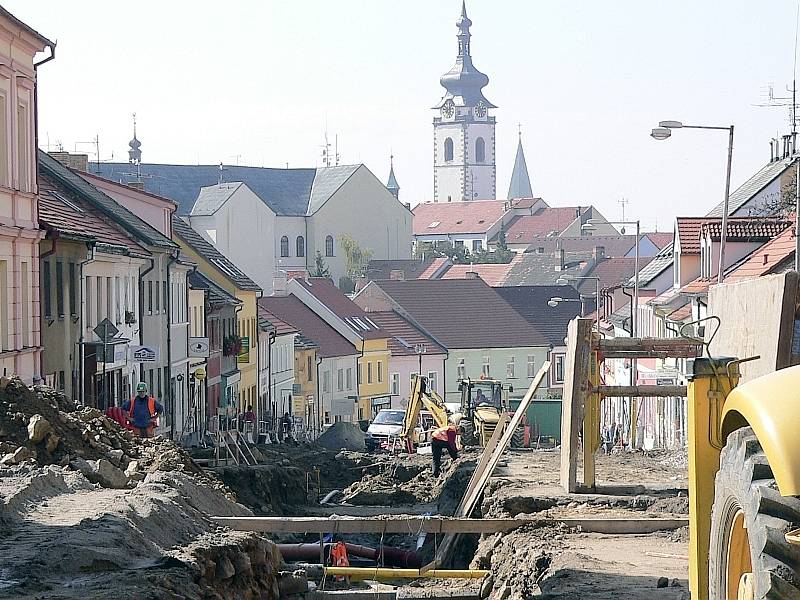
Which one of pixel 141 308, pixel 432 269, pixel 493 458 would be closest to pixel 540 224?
pixel 432 269

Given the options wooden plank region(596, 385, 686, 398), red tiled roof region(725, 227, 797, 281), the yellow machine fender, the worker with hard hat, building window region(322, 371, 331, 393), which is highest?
red tiled roof region(725, 227, 797, 281)

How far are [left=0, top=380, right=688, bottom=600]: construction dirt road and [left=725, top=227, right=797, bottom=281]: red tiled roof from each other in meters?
6.01

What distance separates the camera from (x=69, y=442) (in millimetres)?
19766

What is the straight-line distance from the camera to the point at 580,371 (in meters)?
23.3

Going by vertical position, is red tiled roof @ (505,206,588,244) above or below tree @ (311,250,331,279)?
above

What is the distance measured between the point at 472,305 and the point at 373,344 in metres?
16.4

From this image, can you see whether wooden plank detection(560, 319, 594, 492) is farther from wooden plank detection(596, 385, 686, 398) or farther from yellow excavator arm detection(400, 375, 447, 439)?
yellow excavator arm detection(400, 375, 447, 439)

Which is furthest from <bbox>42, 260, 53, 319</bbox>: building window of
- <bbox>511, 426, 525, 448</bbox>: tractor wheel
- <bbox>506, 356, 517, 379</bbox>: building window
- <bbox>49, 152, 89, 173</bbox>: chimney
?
<bbox>506, 356, 517, 379</bbox>: building window

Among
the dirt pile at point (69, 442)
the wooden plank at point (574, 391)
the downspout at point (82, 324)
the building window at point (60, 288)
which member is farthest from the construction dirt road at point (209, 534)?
the building window at point (60, 288)

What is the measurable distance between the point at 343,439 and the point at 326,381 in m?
23.0

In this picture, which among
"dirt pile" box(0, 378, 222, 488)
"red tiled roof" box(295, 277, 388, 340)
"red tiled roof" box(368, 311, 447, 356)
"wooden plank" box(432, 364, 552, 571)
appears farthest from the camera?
"red tiled roof" box(368, 311, 447, 356)

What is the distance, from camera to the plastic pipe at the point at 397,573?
19.4 meters

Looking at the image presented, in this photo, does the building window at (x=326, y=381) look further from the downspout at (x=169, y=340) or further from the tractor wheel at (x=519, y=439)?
the downspout at (x=169, y=340)

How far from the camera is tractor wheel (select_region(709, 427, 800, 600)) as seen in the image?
6.13 metres
